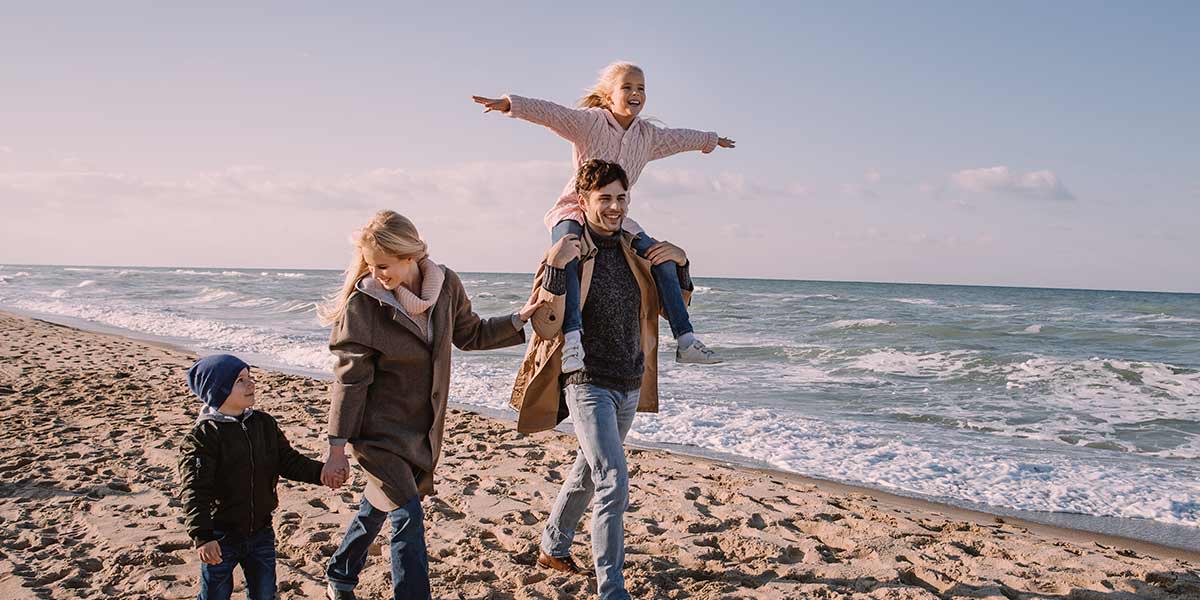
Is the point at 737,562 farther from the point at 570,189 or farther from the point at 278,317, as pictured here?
the point at 278,317

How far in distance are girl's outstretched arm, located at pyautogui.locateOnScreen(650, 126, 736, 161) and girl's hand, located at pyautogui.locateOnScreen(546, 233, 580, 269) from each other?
0.84m

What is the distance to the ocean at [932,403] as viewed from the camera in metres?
6.55

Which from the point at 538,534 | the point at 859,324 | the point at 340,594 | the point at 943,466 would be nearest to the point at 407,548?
the point at 340,594

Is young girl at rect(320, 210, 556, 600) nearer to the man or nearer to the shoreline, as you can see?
the man

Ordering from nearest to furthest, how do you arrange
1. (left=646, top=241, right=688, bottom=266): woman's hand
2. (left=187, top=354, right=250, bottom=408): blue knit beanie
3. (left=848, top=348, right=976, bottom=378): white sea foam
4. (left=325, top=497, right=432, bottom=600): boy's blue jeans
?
(left=187, top=354, right=250, bottom=408): blue knit beanie
(left=325, top=497, right=432, bottom=600): boy's blue jeans
(left=646, top=241, right=688, bottom=266): woman's hand
(left=848, top=348, right=976, bottom=378): white sea foam

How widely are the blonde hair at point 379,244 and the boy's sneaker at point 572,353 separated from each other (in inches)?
26.0

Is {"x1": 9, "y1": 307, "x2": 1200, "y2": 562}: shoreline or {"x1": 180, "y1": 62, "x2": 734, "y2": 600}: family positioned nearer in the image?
{"x1": 180, "y1": 62, "x2": 734, "y2": 600}: family

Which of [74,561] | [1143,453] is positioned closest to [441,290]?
[74,561]

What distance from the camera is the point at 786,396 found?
11.0m

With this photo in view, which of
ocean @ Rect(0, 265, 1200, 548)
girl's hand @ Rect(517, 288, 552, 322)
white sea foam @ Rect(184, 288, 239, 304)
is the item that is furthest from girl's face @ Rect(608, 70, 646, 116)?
white sea foam @ Rect(184, 288, 239, 304)

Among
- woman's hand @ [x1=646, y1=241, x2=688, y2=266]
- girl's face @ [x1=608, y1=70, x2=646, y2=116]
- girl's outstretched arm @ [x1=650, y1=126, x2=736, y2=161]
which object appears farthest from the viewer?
girl's outstretched arm @ [x1=650, y1=126, x2=736, y2=161]

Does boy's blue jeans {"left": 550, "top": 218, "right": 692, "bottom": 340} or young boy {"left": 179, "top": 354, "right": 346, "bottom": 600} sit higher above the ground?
boy's blue jeans {"left": 550, "top": 218, "right": 692, "bottom": 340}

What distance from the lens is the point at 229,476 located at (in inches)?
112

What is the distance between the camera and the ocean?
655 centimetres
